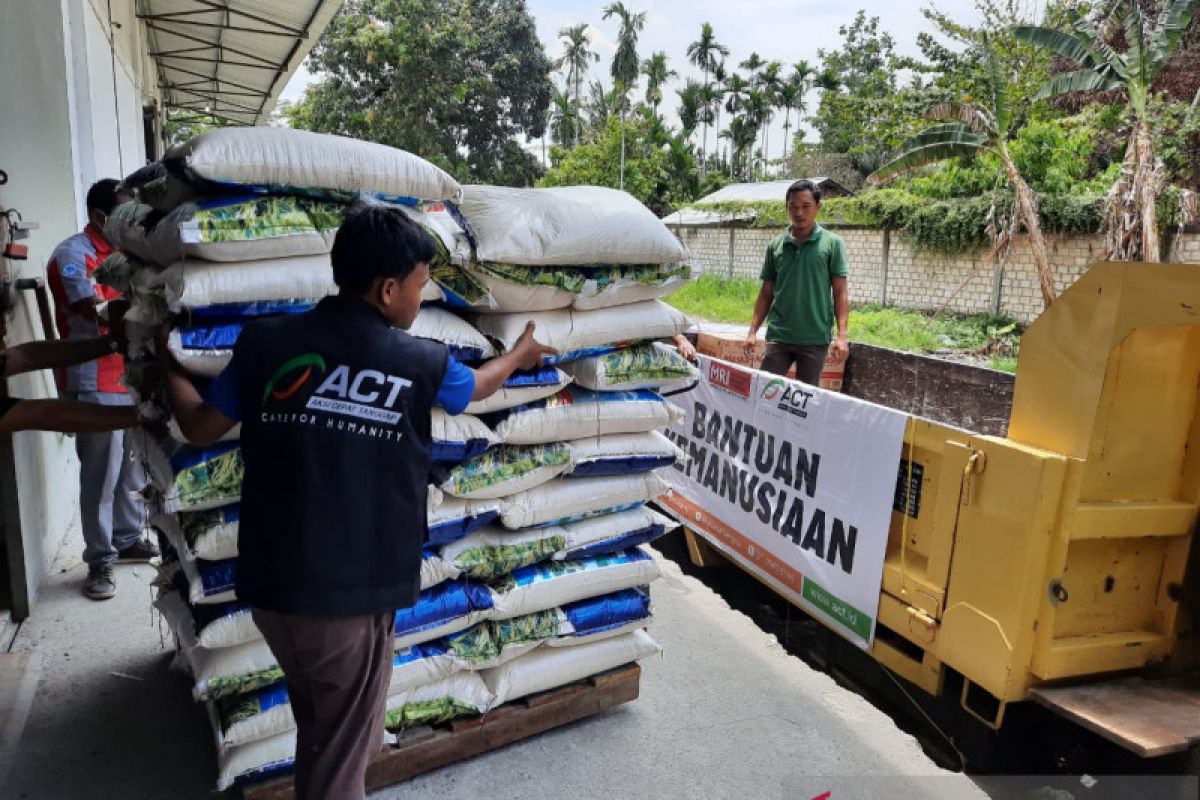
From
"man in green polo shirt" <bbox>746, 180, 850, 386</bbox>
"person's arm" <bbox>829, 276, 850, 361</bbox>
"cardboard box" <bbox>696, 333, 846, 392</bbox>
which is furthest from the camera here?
"cardboard box" <bbox>696, 333, 846, 392</bbox>

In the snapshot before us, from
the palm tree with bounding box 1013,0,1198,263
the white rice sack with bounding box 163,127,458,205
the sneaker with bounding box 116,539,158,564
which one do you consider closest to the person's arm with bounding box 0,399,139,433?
the white rice sack with bounding box 163,127,458,205

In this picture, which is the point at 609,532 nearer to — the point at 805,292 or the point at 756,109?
the point at 805,292

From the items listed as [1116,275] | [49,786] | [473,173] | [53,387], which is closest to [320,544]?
[49,786]

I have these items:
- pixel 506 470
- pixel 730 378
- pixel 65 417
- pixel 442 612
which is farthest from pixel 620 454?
pixel 65 417

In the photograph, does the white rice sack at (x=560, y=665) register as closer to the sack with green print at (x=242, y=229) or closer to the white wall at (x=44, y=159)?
the sack with green print at (x=242, y=229)

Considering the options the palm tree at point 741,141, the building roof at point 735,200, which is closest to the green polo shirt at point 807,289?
the building roof at point 735,200

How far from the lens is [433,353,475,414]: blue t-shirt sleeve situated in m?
1.88

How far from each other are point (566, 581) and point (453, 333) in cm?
95

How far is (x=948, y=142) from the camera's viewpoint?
1380 centimetres

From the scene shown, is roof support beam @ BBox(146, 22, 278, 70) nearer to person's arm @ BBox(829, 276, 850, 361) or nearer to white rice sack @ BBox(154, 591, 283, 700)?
person's arm @ BBox(829, 276, 850, 361)

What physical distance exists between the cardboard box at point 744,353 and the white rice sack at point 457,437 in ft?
9.92

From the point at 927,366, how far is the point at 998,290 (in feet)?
42.4

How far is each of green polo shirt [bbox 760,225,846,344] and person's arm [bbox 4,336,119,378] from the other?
3.54 m

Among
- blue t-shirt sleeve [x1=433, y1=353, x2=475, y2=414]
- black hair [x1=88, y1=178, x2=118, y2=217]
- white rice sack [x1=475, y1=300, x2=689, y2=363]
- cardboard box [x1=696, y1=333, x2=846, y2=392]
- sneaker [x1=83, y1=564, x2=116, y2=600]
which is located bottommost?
sneaker [x1=83, y1=564, x2=116, y2=600]
